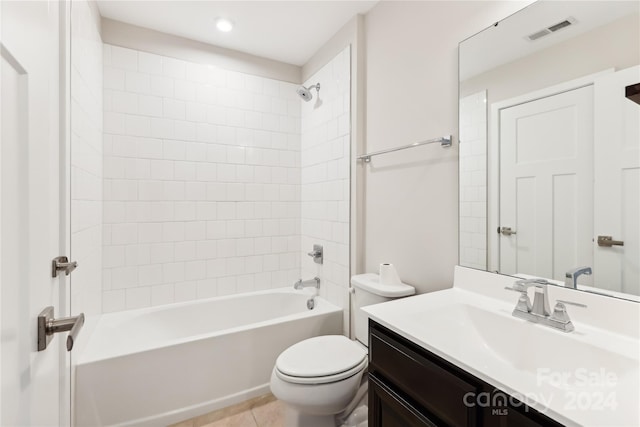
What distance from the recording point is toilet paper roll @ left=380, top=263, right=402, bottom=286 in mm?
1684

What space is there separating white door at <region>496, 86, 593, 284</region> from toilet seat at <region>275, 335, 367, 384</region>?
851 millimetres

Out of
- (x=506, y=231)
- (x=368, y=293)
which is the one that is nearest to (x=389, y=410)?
(x=368, y=293)

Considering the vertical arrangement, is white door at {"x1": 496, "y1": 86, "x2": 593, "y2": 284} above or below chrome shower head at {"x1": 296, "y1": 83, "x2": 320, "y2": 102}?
below

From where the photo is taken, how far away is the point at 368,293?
171cm

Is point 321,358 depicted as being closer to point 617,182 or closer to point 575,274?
point 575,274

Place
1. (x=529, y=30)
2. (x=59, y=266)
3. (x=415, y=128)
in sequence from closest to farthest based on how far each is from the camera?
(x=59, y=266) → (x=529, y=30) → (x=415, y=128)

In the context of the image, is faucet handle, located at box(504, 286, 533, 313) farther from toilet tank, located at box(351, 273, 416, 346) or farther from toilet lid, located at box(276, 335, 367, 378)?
toilet lid, located at box(276, 335, 367, 378)

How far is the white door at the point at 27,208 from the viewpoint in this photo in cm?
51

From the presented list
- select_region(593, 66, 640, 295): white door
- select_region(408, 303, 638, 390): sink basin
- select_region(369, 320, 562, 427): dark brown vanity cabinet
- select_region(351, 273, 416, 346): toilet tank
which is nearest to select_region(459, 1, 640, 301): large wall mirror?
select_region(593, 66, 640, 295): white door

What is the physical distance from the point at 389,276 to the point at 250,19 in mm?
1978

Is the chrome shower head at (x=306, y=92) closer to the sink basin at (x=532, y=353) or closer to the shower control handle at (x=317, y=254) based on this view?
the shower control handle at (x=317, y=254)

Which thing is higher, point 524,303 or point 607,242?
→ point 607,242

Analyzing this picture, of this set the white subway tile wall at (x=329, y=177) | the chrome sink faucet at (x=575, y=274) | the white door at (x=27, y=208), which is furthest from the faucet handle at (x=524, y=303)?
the white door at (x=27, y=208)

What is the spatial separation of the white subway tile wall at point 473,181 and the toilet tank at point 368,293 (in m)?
0.36
